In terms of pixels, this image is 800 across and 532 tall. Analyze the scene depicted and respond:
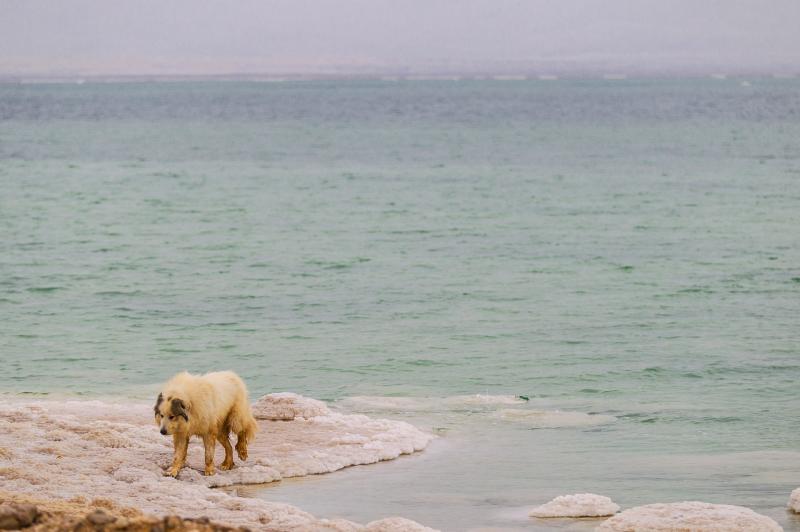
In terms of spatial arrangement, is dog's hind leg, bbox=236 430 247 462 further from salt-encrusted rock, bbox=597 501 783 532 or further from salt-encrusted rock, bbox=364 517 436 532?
salt-encrusted rock, bbox=597 501 783 532

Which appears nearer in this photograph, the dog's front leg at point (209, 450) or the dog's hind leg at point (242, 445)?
the dog's front leg at point (209, 450)

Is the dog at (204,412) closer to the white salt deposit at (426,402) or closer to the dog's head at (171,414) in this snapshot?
the dog's head at (171,414)

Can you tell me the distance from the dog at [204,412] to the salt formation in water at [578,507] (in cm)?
318

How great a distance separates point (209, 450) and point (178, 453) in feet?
1.05

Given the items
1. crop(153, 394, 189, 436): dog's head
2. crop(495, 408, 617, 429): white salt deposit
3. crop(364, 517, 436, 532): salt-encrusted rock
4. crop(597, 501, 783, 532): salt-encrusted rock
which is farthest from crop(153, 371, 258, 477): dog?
crop(495, 408, 617, 429): white salt deposit

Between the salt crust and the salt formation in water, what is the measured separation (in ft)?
5.45

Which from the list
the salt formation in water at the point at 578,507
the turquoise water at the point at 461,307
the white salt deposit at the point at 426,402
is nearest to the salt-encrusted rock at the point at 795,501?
the turquoise water at the point at 461,307

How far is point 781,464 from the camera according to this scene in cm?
1512

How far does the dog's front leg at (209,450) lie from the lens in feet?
43.9

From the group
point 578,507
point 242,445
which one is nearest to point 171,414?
point 242,445

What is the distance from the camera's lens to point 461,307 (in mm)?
27016

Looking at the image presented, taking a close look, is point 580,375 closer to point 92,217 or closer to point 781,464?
point 781,464

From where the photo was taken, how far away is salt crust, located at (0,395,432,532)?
11.9 meters

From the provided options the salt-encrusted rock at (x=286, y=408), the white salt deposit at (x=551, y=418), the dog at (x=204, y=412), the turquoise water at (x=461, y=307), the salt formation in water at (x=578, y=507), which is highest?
the dog at (x=204, y=412)
